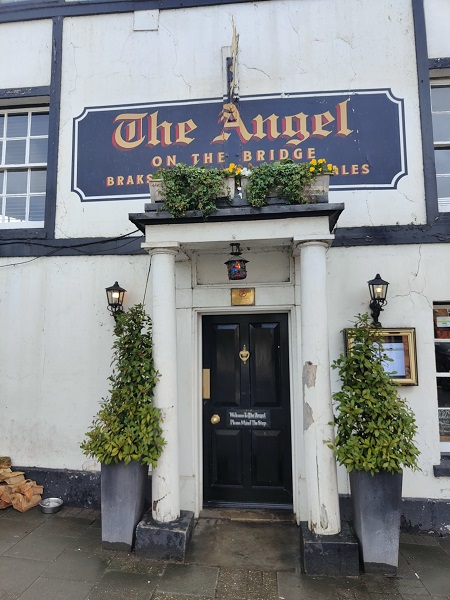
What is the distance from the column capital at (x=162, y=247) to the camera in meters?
4.05

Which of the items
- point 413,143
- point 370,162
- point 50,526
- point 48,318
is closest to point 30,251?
point 48,318

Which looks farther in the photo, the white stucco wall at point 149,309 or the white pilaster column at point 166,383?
the white stucco wall at point 149,309

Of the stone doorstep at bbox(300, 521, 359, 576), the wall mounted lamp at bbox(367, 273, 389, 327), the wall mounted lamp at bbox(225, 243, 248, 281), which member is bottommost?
the stone doorstep at bbox(300, 521, 359, 576)

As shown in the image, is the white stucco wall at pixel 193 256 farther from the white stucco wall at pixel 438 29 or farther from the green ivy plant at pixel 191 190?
the green ivy plant at pixel 191 190

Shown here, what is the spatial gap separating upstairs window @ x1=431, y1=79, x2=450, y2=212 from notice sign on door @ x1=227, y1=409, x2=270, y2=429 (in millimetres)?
3473

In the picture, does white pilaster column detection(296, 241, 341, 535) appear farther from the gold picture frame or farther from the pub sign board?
the pub sign board

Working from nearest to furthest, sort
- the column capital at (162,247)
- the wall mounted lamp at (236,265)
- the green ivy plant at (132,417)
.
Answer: the green ivy plant at (132,417), the column capital at (162,247), the wall mounted lamp at (236,265)

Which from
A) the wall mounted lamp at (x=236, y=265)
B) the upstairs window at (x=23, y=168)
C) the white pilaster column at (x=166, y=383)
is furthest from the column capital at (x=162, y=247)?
the upstairs window at (x=23, y=168)

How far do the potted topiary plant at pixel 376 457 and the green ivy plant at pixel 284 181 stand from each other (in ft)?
5.81

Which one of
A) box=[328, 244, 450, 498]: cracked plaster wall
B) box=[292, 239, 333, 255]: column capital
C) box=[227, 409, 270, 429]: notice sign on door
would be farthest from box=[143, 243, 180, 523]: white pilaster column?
box=[328, 244, 450, 498]: cracked plaster wall

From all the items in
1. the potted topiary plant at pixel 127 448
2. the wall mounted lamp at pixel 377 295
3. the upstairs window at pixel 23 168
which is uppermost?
the upstairs window at pixel 23 168

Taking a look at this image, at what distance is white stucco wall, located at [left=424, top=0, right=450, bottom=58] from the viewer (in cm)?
511

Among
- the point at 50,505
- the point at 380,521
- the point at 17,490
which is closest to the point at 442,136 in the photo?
the point at 380,521

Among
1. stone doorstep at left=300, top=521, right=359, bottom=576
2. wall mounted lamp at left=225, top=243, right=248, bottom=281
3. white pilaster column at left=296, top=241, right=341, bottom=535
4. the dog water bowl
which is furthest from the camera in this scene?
the dog water bowl
